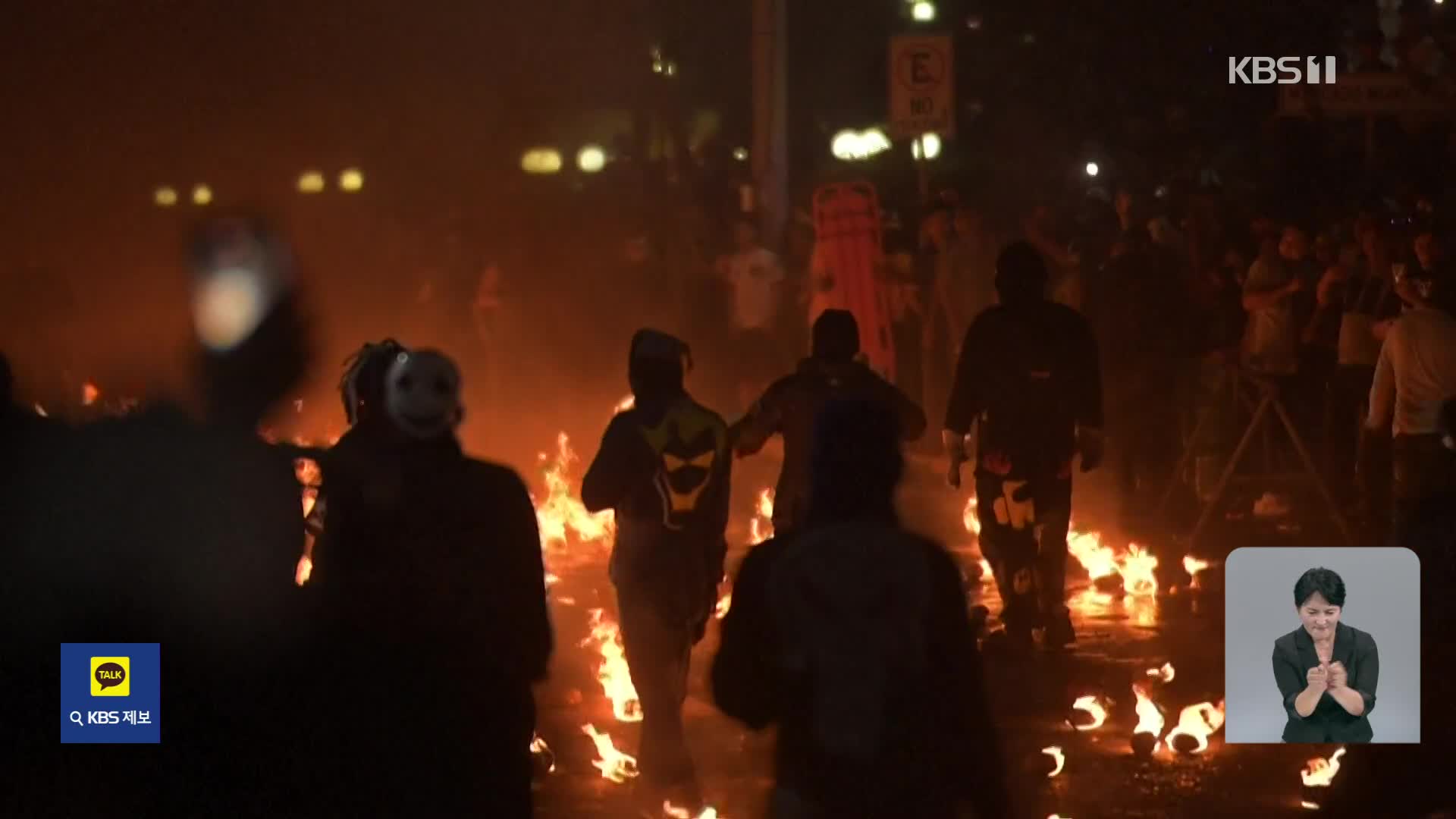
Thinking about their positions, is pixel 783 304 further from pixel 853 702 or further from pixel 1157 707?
pixel 853 702

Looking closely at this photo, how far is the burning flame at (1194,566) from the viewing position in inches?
492

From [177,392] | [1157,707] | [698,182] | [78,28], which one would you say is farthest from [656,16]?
[177,392]

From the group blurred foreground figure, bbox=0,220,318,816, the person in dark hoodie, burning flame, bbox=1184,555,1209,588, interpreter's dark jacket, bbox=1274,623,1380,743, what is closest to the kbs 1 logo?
burning flame, bbox=1184,555,1209,588

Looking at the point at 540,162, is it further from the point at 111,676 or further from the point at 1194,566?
the point at 111,676

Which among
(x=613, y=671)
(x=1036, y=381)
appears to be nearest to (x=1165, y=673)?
(x=1036, y=381)

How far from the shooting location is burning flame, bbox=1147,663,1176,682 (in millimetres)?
9758

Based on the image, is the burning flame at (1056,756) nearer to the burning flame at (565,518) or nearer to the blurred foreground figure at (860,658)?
the blurred foreground figure at (860,658)

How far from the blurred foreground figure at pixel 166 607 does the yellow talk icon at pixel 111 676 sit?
0.06m

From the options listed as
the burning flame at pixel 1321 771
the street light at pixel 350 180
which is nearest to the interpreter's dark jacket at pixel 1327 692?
the burning flame at pixel 1321 771

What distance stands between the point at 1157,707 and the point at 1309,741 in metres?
1.38

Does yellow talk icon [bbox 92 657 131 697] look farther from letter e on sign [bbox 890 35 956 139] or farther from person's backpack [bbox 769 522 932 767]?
letter e on sign [bbox 890 35 956 139]

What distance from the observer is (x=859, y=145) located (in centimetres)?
3388

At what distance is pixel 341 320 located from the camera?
30.8 m

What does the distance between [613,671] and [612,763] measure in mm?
1828
